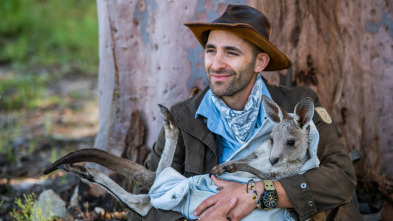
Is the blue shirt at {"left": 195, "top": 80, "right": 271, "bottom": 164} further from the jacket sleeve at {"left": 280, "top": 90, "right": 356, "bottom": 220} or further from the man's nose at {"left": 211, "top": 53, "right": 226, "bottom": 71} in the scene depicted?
the jacket sleeve at {"left": 280, "top": 90, "right": 356, "bottom": 220}

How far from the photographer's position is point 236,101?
3611 millimetres

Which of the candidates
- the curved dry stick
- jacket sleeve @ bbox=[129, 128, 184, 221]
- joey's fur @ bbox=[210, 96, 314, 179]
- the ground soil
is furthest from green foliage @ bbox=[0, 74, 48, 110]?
joey's fur @ bbox=[210, 96, 314, 179]

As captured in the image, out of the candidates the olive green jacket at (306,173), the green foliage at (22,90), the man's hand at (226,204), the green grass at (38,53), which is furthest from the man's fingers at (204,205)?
the green foliage at (22,90)

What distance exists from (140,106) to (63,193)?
1.32 m

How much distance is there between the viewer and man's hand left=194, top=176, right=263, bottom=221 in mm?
3049

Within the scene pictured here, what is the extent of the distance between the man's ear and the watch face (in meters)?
1.06

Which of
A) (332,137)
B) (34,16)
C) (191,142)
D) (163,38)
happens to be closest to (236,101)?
(191,142)

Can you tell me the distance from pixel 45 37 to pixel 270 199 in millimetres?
10081

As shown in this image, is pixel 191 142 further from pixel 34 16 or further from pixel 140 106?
pixel 34 16

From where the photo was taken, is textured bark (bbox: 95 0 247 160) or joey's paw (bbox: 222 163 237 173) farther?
textured bark (bbox: 95 0 247 160)

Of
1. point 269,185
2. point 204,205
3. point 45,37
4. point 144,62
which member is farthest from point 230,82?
point 45,37

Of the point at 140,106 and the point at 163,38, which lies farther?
the point at 140,106

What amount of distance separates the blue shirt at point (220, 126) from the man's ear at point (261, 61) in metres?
0.16

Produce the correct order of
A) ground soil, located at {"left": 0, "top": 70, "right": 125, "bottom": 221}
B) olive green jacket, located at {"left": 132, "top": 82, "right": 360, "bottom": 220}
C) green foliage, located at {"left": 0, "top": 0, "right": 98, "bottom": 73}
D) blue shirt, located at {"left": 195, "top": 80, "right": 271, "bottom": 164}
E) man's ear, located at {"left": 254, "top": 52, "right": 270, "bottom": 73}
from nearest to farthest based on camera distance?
olive green jacket, located at {"left": 132, "top": 82, "right": 360, "bottom": 220}, blue shirt, located at {"left": 195, "top": 80, "right": 271, "bottom": 164}, man's ear, located at {"left": 254, "top": 52, "right": 270, "bottom": 73}, ground soil, located at {"left": 0, "top": 70, "right": 125, "bottom": 221}, green foliage, located at {"left": 0, "top": 0, "right": 98, "bottom": 73}
